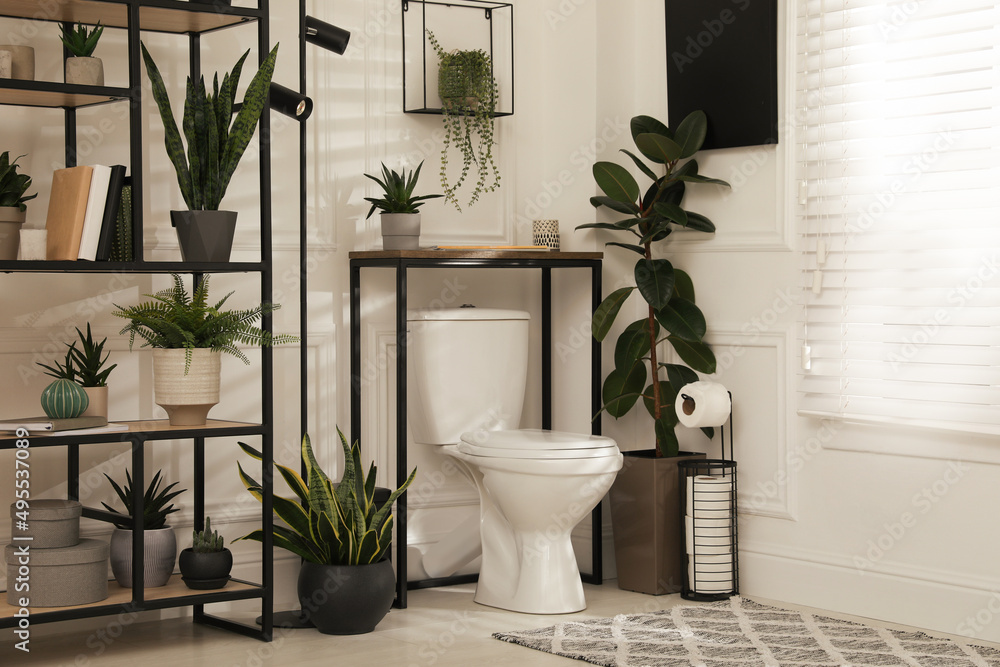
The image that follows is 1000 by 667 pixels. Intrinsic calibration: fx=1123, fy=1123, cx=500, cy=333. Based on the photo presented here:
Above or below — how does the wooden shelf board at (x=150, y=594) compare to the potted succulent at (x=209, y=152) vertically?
below

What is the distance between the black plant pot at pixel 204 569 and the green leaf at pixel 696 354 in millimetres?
1531

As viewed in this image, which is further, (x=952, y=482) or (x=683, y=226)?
(x=683, y=226)

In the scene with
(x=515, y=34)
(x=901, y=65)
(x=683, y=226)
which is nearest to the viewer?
(x=901, y=65)

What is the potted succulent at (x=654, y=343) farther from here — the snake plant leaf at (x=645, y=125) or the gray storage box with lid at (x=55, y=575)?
the gray storage box with lid at (x=55, y=575)

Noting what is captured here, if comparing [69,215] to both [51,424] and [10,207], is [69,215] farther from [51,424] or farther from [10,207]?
[51,424]

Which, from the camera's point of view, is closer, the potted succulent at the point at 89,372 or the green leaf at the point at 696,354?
the potted succulent at the point at 89,372

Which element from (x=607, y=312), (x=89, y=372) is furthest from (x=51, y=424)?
(x=607, y=312)

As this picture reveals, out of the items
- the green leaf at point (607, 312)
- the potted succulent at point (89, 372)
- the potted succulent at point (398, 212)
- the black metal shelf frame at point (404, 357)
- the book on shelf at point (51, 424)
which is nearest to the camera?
the book on shelf at point (51, 424)

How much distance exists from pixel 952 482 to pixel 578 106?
1732 mm

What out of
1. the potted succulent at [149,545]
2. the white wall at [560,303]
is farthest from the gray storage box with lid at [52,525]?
the white wall at [560,303]

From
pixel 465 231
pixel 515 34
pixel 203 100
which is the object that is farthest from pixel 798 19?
pixel 203 100

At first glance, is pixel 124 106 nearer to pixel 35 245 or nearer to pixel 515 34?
pixel 35 245

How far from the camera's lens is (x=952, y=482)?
2.97 metres

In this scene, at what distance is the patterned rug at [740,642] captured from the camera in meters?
2.70
